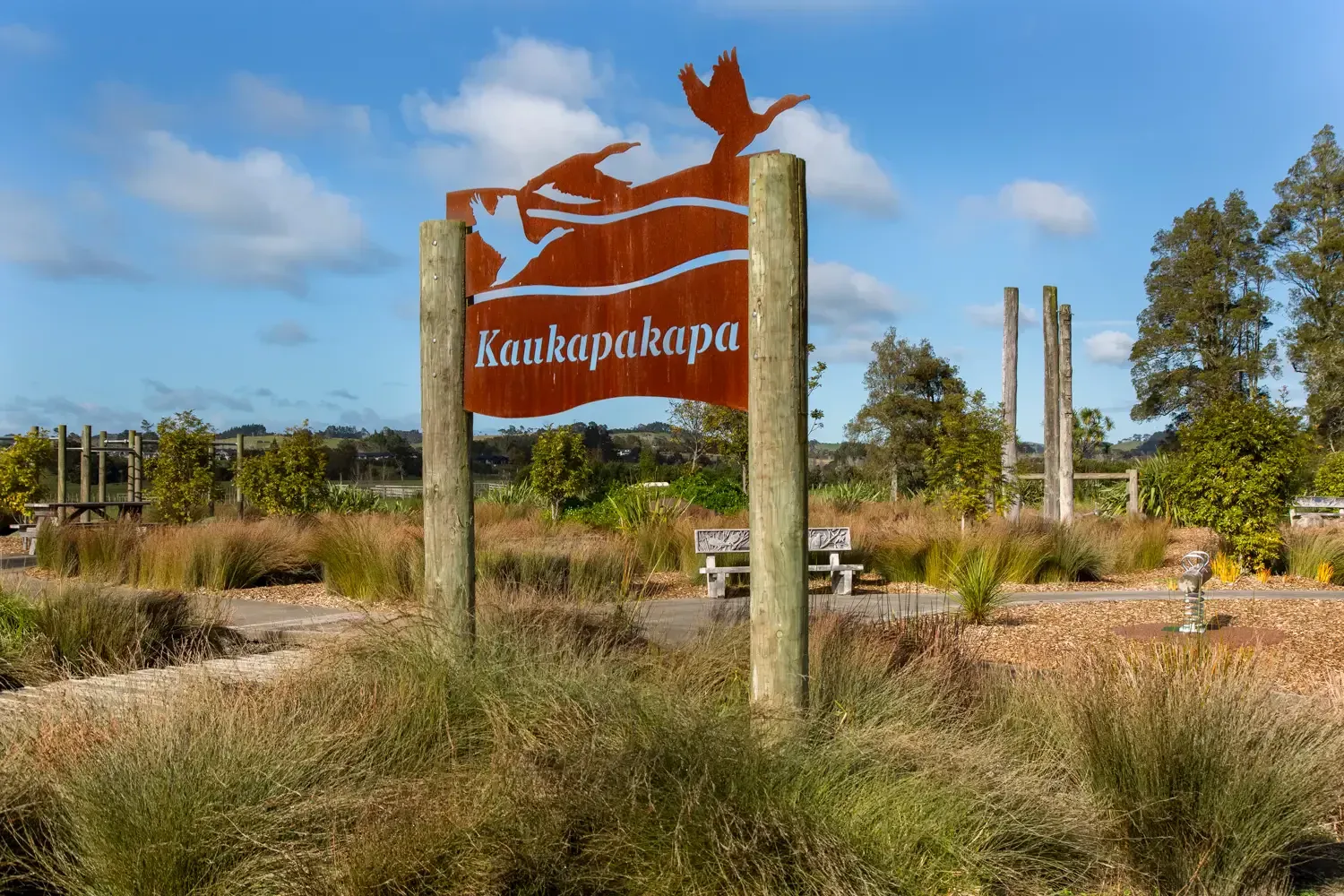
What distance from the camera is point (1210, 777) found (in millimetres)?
3965

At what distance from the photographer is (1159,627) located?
30.1 feet

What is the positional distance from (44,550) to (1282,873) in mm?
14132

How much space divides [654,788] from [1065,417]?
745 inches

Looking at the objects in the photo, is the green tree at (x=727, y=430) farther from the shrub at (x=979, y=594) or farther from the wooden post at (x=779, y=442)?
the wooden post at (x=779, y=442)

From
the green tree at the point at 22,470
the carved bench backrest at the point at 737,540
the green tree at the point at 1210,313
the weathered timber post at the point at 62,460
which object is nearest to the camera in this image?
the carved bench backrest at the point at 737,540

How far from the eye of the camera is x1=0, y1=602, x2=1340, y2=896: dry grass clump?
3.37m

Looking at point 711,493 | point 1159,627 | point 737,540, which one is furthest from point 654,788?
point 711,493

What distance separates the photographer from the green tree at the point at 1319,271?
39500 mm

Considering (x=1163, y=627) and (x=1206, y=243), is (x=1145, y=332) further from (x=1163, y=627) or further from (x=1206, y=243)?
(x=1163, y=627)

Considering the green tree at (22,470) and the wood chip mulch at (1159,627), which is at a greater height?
the green tree at (22,470)

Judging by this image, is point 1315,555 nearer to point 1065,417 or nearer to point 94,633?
point 1065,417

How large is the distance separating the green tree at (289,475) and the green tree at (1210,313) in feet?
104

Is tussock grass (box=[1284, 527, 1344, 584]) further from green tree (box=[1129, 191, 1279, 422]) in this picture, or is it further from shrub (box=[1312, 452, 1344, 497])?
green tree (box=[1129, 191, 1279, 422])

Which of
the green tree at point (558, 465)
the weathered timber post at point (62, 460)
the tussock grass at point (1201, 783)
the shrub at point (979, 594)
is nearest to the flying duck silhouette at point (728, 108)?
the tussock grass at point (1201, 783)
